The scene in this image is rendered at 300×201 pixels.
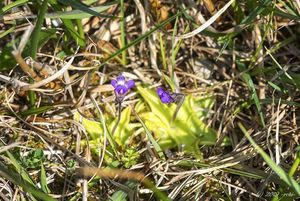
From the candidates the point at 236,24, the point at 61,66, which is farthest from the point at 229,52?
the point at 61,66

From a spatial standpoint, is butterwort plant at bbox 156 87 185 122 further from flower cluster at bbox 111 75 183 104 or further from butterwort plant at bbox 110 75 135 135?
Answer: butterwort plant at bbox 110 75 135 135

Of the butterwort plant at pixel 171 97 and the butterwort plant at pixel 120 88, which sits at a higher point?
the butterwort plant at pixel 120 88

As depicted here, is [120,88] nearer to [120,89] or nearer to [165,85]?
[120,89]

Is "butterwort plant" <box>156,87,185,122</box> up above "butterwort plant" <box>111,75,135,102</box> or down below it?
Result: below

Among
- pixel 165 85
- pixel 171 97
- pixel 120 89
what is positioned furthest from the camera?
pixel 165 85

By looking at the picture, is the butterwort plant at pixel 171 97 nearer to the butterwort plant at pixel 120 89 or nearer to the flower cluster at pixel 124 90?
the flower cluster at pixel 124 90

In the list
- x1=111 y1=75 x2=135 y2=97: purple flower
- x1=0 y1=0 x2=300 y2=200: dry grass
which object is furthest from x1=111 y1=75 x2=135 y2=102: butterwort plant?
x1=0 y1=0 x2=300 y2=200: dry grass

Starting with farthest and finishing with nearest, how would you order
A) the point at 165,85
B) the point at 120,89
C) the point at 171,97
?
the point at 165,85
the point at 171,97
the point at 120,89

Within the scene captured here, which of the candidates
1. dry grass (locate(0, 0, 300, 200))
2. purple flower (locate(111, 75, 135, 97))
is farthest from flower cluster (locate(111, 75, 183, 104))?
dry grass (locate(0, 0, 300, 200))

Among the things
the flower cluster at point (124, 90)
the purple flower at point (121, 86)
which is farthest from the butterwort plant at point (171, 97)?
the purple flower at point (121, 86)

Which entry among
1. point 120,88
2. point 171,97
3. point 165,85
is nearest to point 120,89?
point 120,88

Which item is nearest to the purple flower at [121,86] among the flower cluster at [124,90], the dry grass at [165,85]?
the flower cluster at [124,90]

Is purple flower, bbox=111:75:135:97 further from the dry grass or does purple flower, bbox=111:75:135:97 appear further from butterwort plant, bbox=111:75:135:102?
the dry grass
